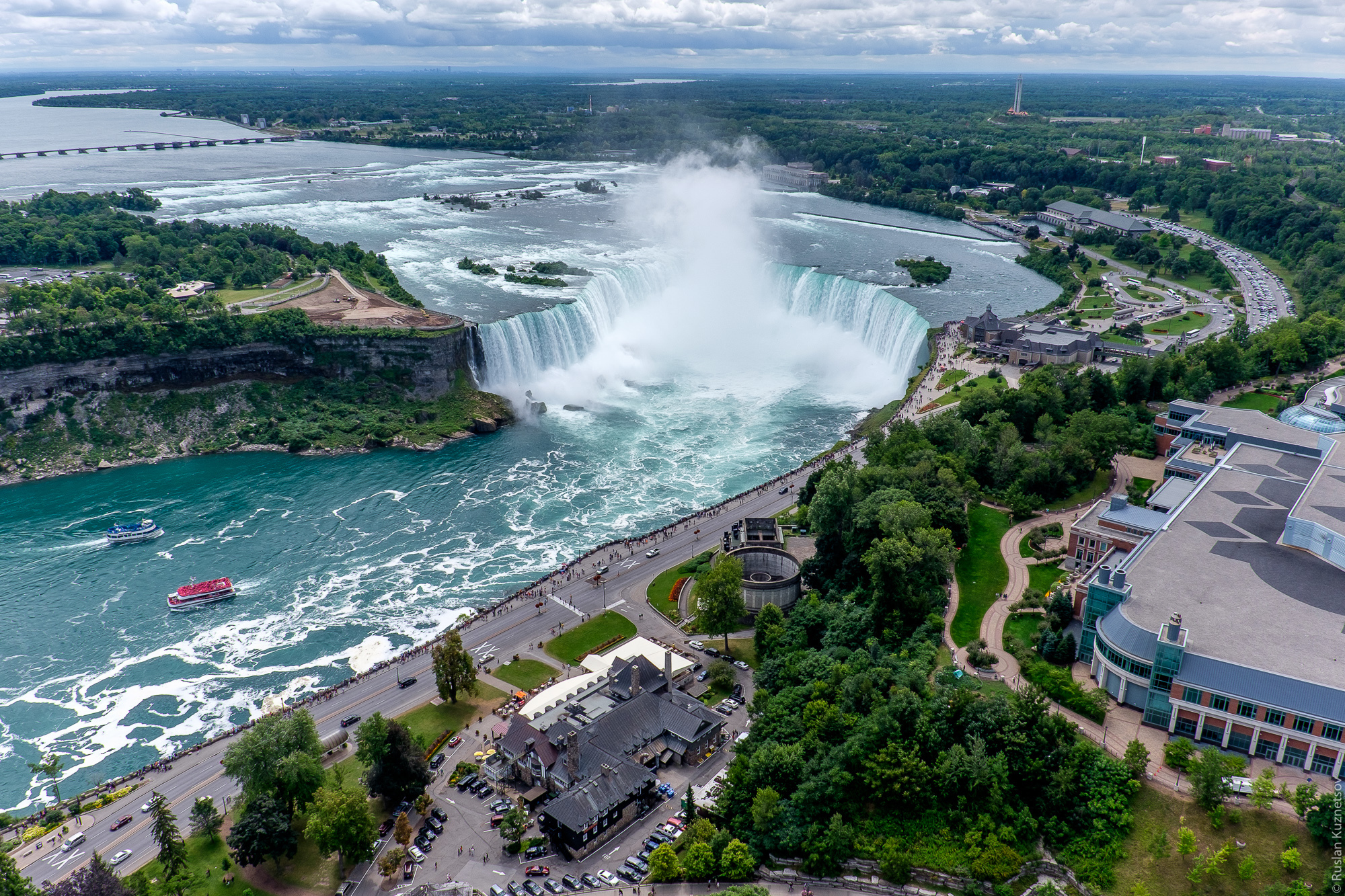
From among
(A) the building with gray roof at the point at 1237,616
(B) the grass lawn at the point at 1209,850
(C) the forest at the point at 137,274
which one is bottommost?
(B) the grass lawn at the point at 1209,850

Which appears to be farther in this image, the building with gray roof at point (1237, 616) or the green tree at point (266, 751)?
the green tree at point (266, 751)

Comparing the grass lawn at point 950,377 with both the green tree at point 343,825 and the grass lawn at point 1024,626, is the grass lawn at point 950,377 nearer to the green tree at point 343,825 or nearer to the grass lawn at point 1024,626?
the grass lawn at point 1024,626

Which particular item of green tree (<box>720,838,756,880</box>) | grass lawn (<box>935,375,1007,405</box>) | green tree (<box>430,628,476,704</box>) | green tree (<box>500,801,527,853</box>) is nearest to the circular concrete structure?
green tree (<box>430,628,476,704</box>)

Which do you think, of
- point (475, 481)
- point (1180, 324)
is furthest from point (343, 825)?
point (1180, 324)

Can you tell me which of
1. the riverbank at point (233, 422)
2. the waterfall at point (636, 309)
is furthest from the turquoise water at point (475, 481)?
the riverbank at point (233, 422)

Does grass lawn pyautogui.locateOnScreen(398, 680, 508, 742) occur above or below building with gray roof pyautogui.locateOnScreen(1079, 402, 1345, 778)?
below

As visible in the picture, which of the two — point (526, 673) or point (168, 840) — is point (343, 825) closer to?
point (168, 840)

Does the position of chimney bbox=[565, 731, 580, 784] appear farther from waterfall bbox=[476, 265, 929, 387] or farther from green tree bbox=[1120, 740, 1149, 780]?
waterfall bbox=[476, 265, 929, 387]
